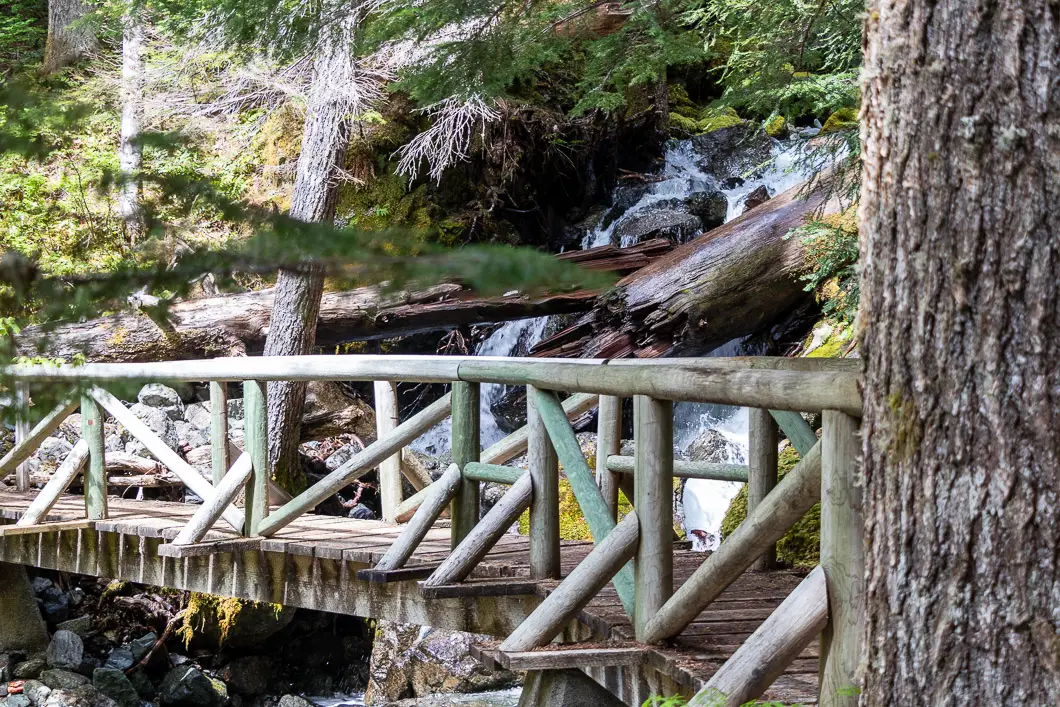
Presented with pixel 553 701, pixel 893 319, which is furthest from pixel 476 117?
pixel 893 319

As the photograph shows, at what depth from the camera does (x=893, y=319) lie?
89.2 inches

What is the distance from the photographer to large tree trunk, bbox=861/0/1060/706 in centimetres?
209

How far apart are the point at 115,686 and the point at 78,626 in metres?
1.05

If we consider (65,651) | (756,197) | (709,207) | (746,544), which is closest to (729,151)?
(709,207)

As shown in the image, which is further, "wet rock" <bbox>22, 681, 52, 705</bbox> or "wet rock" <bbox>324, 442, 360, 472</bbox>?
"wet rock" <bbox>324, 442, 360, 472</bbox>

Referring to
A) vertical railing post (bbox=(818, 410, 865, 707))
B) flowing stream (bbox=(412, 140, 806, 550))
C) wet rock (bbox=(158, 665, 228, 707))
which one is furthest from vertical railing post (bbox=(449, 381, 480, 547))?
wet rock (bbox=(158, 665, 228, 707))

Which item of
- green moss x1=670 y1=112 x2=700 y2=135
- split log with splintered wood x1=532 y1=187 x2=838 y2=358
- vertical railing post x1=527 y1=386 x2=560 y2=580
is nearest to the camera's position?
A: vertical railing post x1=527 y1=386 x2=560 y2=580

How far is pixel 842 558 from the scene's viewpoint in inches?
102

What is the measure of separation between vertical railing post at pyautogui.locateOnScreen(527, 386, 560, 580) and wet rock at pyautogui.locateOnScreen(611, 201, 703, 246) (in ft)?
26.7

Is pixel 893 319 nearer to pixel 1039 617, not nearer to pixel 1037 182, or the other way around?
pixel 1037 182

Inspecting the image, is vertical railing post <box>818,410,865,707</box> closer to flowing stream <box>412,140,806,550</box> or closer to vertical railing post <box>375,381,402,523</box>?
vertical railing post <box>375,381,402,523</box>

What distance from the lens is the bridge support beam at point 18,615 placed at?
7.98m

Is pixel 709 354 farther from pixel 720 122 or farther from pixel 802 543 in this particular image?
pixel 802 543

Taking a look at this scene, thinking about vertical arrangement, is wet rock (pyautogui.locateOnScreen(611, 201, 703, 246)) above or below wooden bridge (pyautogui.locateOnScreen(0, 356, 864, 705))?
above
